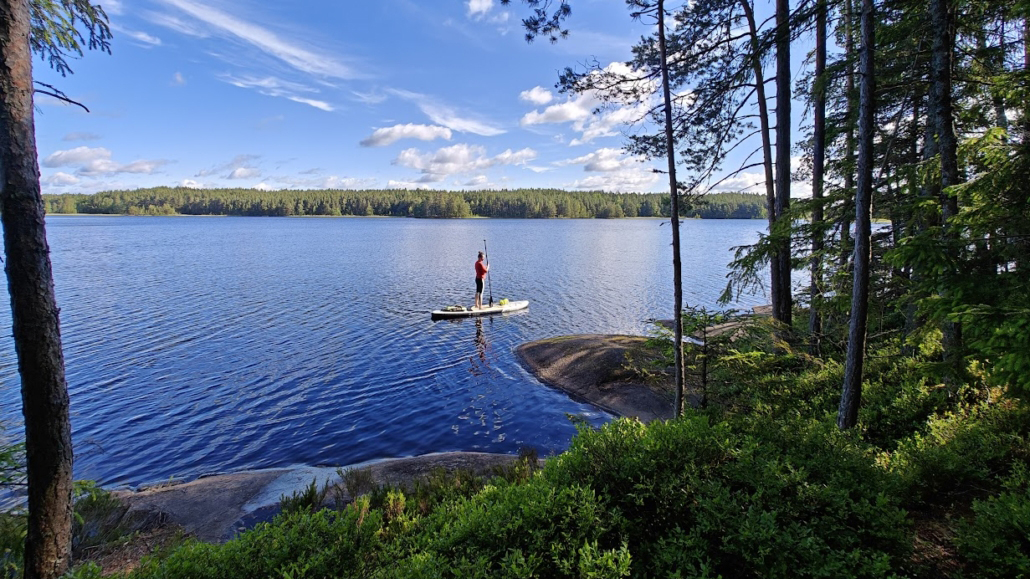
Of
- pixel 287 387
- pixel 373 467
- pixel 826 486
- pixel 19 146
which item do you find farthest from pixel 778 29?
pixel 287 387

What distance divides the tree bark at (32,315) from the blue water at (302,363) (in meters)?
4.74

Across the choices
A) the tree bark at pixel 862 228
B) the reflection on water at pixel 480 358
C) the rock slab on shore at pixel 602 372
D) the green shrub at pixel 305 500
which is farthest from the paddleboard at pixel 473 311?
the tree bark at pixel 862 228

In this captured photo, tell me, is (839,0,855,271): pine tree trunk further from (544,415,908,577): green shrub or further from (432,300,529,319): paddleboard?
(432,300,529,319): paddleboard

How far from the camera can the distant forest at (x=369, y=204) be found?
152 meters

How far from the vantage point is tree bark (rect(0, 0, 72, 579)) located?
3887 mm

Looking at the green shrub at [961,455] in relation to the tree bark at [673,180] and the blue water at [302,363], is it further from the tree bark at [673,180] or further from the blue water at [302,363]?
the blue water at [302,363]

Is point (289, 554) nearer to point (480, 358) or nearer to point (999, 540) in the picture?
point (999, 540)

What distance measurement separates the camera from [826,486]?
3611 millimetres

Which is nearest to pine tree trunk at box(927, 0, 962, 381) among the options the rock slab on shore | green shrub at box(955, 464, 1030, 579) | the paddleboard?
green shrub at box(955, 464, 1030, 579)

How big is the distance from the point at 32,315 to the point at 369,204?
168604 millimetres

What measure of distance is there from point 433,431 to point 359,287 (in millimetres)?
21460

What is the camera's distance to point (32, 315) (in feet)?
13.2

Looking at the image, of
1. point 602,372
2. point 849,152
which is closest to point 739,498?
point 849,152

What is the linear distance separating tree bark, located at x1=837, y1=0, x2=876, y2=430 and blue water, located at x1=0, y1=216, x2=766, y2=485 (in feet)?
20.1
